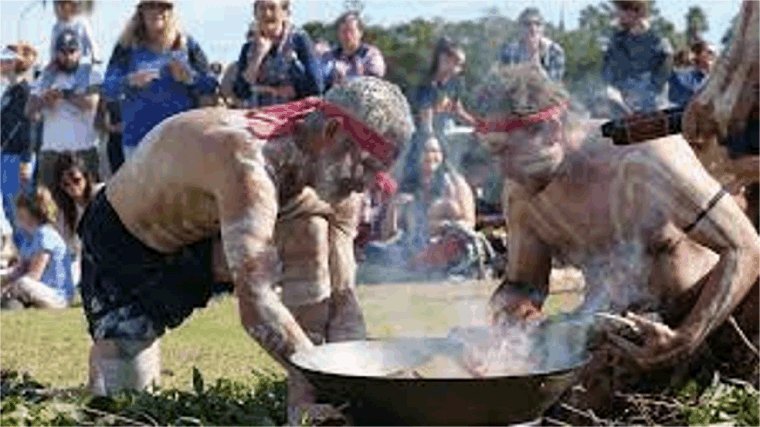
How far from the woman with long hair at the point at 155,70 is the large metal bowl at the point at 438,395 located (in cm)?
505

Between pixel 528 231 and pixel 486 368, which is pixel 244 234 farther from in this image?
pixel 528 231

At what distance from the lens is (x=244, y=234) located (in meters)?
4.56

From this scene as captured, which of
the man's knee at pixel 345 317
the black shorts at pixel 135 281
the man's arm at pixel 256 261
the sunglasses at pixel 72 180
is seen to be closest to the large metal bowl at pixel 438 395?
the man's arm at pixel 256 261

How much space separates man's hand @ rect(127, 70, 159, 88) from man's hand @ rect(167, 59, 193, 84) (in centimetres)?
10

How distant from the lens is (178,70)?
9.14 metres

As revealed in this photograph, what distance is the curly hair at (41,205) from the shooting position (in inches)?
442

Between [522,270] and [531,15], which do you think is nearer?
[522,270]

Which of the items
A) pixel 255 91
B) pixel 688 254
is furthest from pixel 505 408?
pixel 255 91

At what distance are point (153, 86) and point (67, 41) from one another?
1761mm

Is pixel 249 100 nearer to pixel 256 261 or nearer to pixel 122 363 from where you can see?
pixel 122 363

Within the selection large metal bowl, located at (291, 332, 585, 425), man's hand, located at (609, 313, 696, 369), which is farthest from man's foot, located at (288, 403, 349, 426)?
man's hand, located at (609, 313, 696, 369)

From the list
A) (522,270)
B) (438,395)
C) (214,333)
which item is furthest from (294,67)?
(438,395)

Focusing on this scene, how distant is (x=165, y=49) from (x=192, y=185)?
14.3 feet

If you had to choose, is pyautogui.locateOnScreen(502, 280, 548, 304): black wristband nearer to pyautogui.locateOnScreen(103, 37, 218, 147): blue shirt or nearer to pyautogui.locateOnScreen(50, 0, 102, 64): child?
pyautogui.locateOnScreen(103, 37, 218, 147): blue shirt
